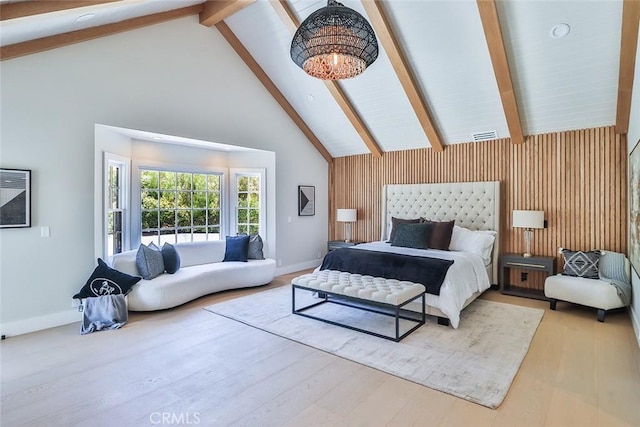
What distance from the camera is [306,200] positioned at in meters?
7.09

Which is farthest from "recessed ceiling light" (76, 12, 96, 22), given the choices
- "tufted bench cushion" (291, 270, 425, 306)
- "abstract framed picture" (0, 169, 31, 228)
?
"tufted bench cushion" (291, 270, 425, 306)

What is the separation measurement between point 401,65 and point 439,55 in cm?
49

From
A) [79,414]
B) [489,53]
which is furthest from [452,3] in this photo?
[79,414]

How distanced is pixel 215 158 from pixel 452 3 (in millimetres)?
4306

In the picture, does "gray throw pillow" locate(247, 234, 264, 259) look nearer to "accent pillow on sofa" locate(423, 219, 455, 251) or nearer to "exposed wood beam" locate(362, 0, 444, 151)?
"accent pillow on sofa" locate(423, 219, 455, 251)

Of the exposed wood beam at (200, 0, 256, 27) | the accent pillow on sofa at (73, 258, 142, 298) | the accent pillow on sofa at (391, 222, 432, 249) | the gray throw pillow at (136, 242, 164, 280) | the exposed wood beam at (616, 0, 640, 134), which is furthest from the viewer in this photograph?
the accent pillow on sofa at (391, 222, 432, 249)

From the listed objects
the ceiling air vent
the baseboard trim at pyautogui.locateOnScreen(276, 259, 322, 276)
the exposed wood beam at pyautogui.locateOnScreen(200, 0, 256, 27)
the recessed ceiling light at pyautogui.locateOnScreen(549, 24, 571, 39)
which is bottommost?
the baseboard trim at pyautogui.locateOnScreen(276, 259, 322, 276)

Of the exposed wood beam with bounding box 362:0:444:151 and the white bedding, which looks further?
the exposed wood beam with bounding box 362:0:444:151

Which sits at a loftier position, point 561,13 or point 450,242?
point 561,13

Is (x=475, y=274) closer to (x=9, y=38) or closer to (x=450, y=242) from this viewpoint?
(x=450, y=242)

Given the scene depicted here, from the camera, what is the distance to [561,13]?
358cm

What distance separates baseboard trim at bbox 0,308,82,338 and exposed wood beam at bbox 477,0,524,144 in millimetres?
5661

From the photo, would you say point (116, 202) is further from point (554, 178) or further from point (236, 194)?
→ point (554, 178)

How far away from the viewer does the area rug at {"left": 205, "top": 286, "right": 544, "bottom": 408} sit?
267 centimetres
